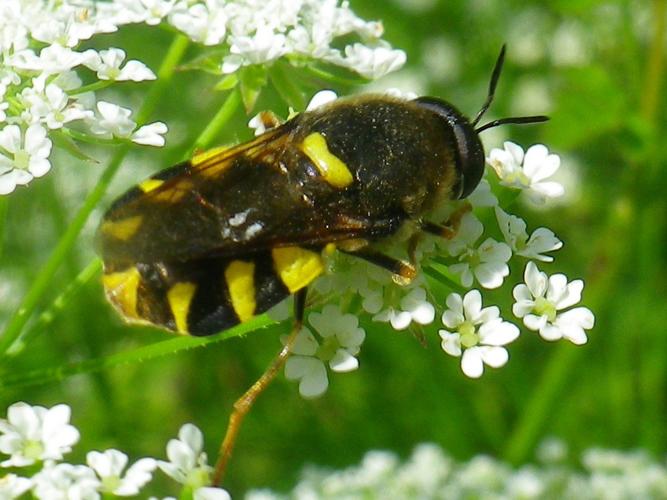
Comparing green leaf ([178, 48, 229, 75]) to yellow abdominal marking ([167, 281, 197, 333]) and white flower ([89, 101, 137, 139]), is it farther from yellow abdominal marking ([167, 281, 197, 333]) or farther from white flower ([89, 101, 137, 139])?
yellow abdominal marking ([167, 281, 197, 333])

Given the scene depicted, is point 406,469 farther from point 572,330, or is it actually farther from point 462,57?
point 462,57

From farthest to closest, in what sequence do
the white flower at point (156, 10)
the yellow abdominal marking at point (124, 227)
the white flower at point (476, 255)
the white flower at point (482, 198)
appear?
the white flower at point (156, 10) < the white flower at point (482, 198) < the white flower at point (476, 255) < the yellow abdominal marking at point (124, 227)

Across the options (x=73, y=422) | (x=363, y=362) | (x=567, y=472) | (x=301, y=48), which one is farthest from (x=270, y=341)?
(x=301, y=48)

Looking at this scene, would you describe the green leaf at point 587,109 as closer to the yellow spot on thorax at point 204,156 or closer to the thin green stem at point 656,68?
the thin green stem at point 656,68

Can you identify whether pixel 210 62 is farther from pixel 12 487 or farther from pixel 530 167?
pixel 12 487

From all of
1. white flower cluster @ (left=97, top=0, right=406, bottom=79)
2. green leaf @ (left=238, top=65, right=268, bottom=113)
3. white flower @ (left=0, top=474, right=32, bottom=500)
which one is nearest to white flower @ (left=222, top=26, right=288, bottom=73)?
white flower cluster @ (left=97, top=0, right=406, bottom=79)

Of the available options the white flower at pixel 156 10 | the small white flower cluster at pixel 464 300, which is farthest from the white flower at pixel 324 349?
the white flower at pixel 156 10
